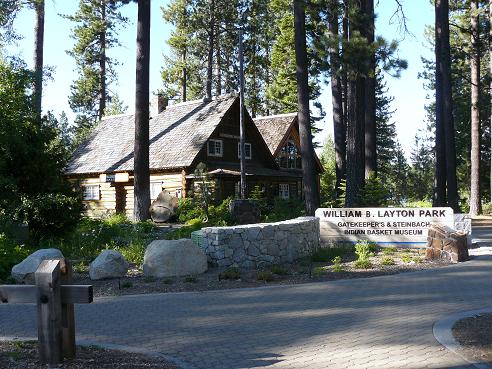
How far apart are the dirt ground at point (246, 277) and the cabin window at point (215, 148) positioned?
19248 millimetres

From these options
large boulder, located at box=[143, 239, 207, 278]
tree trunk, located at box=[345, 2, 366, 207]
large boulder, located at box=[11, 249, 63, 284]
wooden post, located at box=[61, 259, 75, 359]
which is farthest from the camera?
tree trunk, located at box=[345, 2, 366, 207]

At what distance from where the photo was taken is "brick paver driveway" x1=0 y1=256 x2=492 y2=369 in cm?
584

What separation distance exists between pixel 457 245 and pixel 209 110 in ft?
71.9

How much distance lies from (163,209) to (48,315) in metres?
19.9

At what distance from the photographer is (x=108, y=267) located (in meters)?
11.3

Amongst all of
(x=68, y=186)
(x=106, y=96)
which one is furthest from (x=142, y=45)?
(x=106, y=96)

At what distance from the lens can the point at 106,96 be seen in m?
54.1

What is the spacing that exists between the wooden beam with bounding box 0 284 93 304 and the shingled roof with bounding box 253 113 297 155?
32.6 m

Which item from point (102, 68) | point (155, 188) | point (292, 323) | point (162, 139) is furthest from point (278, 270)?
point (102, 68)

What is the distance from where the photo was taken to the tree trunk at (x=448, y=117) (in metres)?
26.8

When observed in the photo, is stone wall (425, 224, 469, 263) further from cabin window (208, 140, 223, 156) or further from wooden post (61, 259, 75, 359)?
cabin window (208, 140, 223, 156)

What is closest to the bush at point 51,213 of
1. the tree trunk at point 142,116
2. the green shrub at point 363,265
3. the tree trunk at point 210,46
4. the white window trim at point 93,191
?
the green shrub at point 363,265

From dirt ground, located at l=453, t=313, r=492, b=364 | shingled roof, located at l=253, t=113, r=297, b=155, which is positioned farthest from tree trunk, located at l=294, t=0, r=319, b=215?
dirt ground, located at l=453, t=313, r=492, b=364

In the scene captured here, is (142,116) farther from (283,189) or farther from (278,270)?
(283,189)
